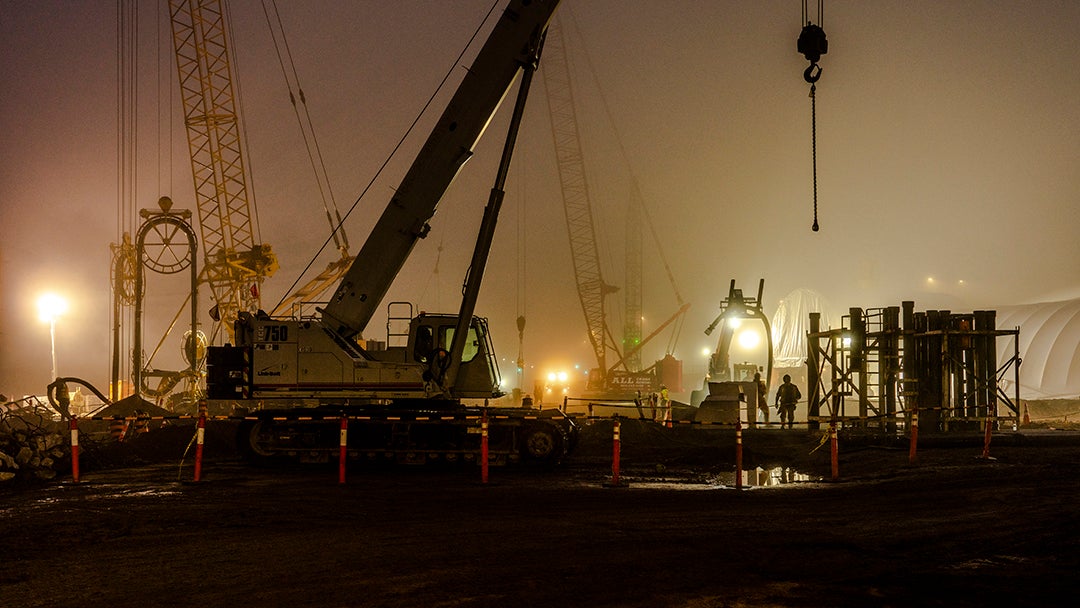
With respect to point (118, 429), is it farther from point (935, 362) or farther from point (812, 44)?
point (935, 362)

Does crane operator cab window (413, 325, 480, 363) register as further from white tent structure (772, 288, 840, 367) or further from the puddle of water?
white tent structure (772, 288, 840, 367)

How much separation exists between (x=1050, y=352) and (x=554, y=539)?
175 feet

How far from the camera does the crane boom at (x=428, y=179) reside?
19125mm

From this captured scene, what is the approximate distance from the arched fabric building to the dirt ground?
38325mm

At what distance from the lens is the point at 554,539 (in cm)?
1070

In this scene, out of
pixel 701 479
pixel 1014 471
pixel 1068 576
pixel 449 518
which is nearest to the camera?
pixel 1068 576

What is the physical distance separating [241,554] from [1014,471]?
1311cm

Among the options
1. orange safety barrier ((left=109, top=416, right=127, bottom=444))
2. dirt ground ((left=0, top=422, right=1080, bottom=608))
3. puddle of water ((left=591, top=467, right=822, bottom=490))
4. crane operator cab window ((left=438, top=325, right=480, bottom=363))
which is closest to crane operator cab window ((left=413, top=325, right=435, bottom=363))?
crane operator cab window ((left=438, top=325, right=480, bottom=363))

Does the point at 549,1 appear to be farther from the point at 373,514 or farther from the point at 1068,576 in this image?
the point at 1068,576

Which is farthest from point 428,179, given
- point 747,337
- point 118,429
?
point 747,337

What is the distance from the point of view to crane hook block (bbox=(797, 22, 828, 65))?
63.3ft

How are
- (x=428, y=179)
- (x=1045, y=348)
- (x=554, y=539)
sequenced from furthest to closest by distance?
1. (x=1045, y=348)
2. (x=428, y=179)
3. (x=554, y=539)

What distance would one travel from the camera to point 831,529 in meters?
11.2

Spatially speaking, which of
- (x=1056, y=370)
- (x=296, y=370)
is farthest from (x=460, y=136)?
(x=1056, y=370)
